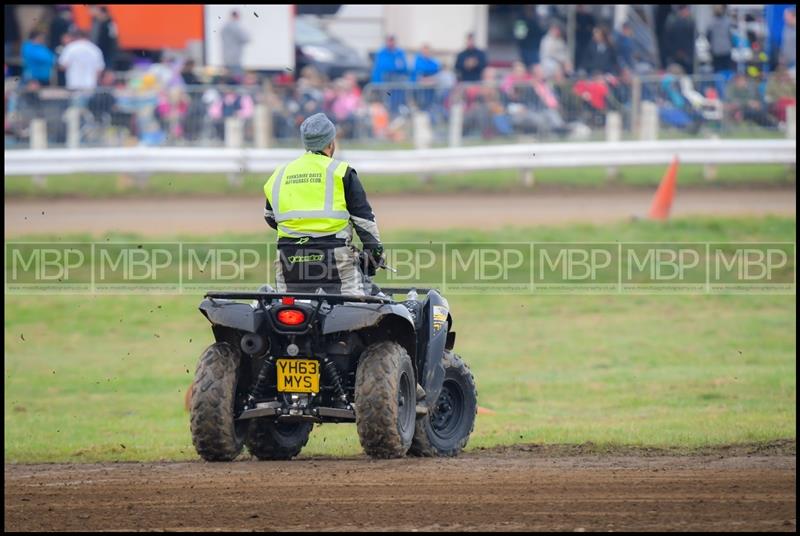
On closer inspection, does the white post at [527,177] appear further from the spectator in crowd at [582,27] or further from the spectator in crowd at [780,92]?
the spectator in crowd at [582,27]

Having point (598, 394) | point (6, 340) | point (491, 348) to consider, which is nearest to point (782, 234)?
point (491, 348)

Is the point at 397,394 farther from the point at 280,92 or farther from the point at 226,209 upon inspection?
the point at 280,92

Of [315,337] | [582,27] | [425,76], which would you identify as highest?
[582,27]

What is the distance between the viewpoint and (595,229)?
59.1 ft

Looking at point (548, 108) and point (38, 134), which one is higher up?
point (548, 108)

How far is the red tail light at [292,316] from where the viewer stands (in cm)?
767

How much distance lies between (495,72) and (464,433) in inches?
650

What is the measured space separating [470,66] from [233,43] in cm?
442

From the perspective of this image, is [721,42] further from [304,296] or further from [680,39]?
[304,296]

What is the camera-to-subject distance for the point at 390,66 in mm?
22922

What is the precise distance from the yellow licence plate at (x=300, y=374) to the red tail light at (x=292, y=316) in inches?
10.8

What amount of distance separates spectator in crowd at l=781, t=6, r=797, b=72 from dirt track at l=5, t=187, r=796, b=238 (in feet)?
9.26

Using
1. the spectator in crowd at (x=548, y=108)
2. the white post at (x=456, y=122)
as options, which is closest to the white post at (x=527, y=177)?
the spectator in crowd at (x=548, y=108)

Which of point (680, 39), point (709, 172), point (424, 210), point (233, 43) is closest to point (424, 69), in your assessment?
point (233, 43)
